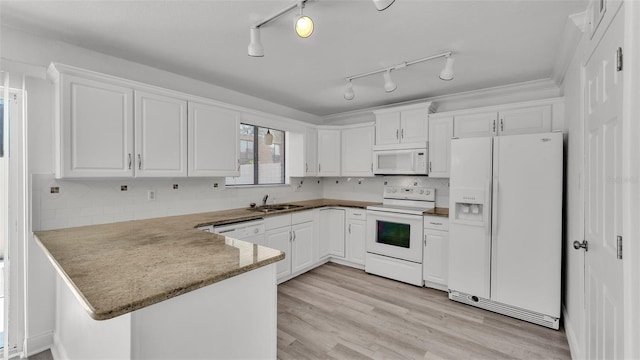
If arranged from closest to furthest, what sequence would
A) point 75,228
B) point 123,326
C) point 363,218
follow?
point 123,326
point 75,228
point 363,218

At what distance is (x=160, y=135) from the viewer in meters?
2.55

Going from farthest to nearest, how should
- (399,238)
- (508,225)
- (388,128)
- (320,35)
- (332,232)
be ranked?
(332,232) → (388,128) → (399,238) → (508,225) → (320,35)

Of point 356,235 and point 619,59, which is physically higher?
point 619,59

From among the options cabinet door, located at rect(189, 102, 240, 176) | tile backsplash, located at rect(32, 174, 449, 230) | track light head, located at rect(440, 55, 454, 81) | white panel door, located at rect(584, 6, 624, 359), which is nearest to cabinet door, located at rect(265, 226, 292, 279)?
tile backsplash, located at rect(32, 174, 449, 230)

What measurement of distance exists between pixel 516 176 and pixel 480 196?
0.36 meters

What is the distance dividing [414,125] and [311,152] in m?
1.60

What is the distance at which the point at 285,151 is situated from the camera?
4508mm

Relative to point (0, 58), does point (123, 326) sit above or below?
below

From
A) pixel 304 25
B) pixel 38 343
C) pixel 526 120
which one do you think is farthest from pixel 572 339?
pixel 38 343

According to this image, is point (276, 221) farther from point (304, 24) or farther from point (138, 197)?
point (304, 24)

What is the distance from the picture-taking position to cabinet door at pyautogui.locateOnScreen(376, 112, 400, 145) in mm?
3922

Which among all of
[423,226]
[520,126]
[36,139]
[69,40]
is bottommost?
[423,226]

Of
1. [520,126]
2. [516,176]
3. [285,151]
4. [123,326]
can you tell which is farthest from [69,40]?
[520,126]

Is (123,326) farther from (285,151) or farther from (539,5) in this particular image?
(285,151)
